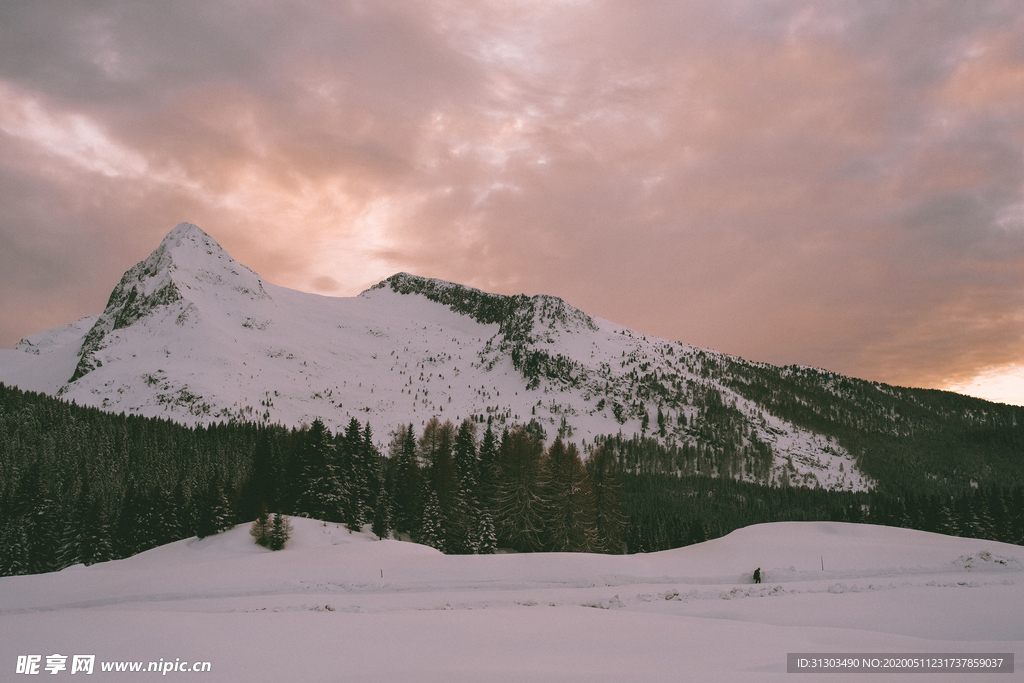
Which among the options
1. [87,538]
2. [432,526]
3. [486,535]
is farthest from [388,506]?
[87,538]

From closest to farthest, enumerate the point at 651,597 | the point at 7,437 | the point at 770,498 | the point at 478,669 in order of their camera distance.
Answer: the point at 478,669, the point at 651,597, the point at 7,437, the point at 770,498

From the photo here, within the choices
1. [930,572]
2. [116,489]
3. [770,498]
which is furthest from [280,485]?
[770,498]

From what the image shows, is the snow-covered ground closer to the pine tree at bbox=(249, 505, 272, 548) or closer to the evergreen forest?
the pine tree at bbox=(249, 505, 272, 548)

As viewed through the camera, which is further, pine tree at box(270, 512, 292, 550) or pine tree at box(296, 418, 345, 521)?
pine tree at box(296, 418, 345, 521)

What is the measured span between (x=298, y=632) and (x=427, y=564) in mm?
19054

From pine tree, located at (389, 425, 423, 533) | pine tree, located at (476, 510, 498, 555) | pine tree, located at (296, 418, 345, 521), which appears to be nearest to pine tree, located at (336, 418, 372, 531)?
pine tree, located at (296, 418, 345, 521)

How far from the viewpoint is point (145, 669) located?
12.1 meters

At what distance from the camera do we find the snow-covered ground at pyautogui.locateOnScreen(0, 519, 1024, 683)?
12.6m

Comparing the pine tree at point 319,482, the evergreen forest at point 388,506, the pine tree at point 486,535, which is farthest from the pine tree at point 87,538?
the pine tree at point 486,535

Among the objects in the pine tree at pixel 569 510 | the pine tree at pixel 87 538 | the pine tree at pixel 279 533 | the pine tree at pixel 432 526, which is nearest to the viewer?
the pine tree at pixel 279 533

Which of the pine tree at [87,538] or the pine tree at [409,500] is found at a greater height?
the pine tree at [409,500]

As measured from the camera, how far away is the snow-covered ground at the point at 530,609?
12625 mm

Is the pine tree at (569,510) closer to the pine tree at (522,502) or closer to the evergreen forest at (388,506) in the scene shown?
the evergreen forest at (388,506)

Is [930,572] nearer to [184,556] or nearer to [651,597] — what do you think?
[651,597]
